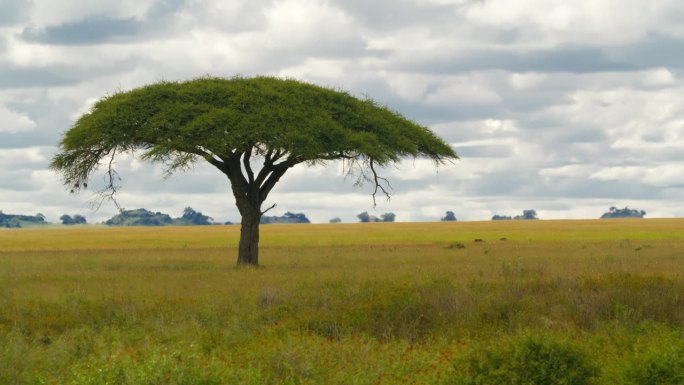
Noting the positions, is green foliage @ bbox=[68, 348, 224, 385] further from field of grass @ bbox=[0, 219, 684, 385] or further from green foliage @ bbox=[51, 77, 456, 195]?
green foliage @ bbox=[51, 77, 456, 195]

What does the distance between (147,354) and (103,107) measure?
28808 mm

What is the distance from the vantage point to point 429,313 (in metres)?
21.3

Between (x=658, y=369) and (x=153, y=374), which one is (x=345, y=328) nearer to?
(x=153, y=374)

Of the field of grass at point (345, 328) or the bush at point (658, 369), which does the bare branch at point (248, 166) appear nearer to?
the field of grass at point (345, 328)

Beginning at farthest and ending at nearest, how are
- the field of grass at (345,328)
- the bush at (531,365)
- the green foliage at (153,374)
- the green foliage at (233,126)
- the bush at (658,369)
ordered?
the green foliage at (233,126) → the field of grass at (345,328) → the bush at (531,365) → the green foliage at (153,374) → the bush at (658,369)

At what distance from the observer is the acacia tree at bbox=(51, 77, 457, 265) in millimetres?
38812

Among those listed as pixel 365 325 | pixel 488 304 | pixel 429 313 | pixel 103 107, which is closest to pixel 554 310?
pixel 488 304

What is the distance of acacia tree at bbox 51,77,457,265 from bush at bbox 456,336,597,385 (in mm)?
24908

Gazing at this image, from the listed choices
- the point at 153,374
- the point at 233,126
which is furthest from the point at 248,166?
the point at 153,374

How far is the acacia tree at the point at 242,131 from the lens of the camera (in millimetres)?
38812

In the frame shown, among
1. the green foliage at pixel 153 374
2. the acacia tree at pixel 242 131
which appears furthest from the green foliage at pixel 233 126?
the green foliage at pixel 153 374

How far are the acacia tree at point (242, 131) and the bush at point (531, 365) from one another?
2491 cm

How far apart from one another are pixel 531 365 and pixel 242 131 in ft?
85.6

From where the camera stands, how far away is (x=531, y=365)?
45.4 ft
